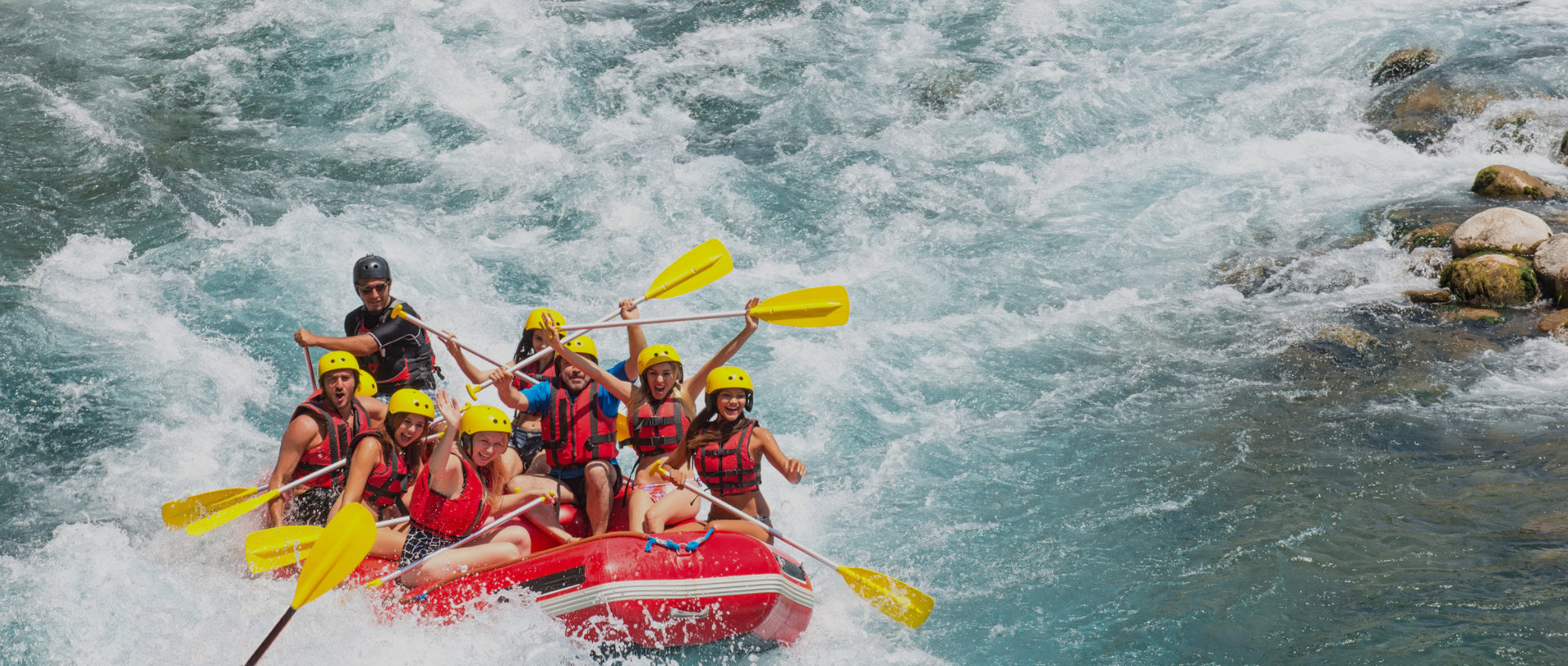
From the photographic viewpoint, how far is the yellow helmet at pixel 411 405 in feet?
16.7

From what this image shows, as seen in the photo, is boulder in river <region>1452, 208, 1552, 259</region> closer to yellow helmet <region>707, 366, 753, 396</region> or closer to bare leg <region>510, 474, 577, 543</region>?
yellow helmet <region>707, 366, 753, 396</region>

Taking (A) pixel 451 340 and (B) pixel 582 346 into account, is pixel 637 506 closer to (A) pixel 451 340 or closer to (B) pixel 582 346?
(B) pixel 582 346

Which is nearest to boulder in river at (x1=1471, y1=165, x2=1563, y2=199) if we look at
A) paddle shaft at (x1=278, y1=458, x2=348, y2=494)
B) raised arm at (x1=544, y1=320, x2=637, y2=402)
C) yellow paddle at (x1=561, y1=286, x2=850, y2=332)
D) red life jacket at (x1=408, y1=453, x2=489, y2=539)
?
yellow paddle at (x1=561, y1=286, x2=850, y2=332)

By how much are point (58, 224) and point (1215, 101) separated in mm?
10881

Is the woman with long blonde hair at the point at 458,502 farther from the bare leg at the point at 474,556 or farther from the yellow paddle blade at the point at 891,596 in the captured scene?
the yellow paddle blade at the point at 891,596

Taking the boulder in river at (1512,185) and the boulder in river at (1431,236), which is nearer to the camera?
the boulder in river at (1431,236)

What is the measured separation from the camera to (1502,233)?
29.6ft

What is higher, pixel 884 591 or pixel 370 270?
pixel 370 270

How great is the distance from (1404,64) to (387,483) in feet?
37.1

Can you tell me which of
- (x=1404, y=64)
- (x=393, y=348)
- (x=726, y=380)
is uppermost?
(x=1404, y=64)

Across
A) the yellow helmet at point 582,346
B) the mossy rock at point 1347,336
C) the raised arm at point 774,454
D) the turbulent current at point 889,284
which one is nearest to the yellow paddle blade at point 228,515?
the turbulent current at point 889,284

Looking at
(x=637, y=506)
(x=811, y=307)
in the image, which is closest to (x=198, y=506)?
(x=637, y=506)

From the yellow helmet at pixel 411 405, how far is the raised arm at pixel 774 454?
1.42m

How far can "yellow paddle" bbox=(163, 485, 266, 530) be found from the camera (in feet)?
18.6
